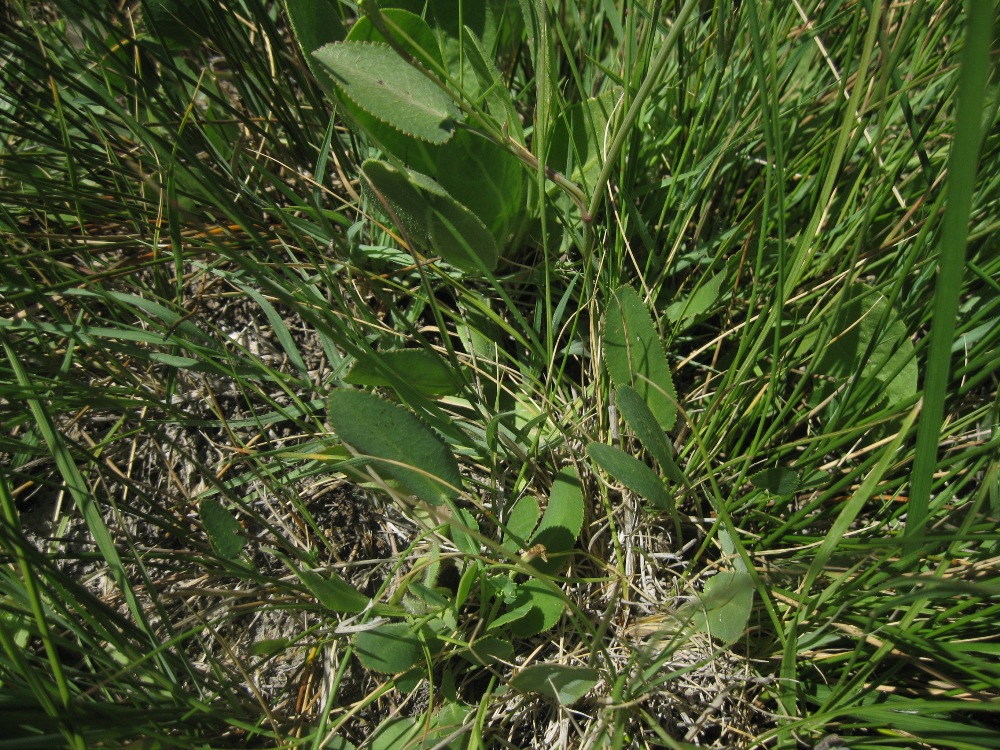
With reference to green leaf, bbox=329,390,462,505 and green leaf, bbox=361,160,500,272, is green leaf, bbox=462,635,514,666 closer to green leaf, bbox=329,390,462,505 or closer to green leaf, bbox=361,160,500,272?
green leaf, bbox=329,390,462,505

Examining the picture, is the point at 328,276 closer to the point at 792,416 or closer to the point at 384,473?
the point at 384,473

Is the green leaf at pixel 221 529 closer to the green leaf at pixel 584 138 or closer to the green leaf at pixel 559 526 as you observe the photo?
the green leaf at pixel 559 526

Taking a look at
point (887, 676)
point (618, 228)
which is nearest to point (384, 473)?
point (618, 228)

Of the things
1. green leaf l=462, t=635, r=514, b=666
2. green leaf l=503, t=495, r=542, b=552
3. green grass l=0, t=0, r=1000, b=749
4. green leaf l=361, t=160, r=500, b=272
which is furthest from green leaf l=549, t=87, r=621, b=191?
green leaf l=462, t=635, r=514, b=666

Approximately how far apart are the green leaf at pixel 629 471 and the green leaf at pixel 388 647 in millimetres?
273

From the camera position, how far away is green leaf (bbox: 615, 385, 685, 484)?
746 mm

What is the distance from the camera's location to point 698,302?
3.09 feet

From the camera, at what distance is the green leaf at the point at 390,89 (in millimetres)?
801

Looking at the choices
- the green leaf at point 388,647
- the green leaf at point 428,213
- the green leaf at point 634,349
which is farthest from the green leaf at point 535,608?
the green leaf at point 428,213

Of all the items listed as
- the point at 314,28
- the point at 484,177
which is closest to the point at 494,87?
the point at 484,177

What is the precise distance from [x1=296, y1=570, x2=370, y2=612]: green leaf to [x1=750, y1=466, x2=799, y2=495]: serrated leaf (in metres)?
0.45

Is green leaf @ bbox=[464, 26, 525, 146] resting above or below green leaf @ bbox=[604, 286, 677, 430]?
above

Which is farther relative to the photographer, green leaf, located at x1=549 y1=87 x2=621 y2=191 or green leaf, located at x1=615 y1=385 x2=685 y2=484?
green leaf, located at x1=549 y1=87 x2=621 y2=191

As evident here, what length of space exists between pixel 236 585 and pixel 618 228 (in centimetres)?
67
